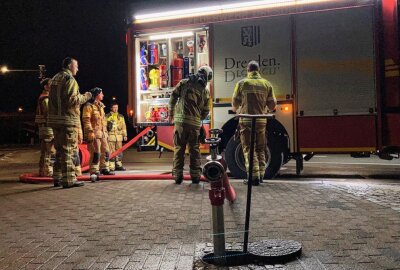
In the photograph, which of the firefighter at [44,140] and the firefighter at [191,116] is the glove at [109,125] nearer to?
the firefighter at [44,140]

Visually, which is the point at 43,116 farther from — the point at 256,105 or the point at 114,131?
the point at 256,105

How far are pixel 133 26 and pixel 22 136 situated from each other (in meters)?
40.8

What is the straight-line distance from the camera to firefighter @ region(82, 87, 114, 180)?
335 inches

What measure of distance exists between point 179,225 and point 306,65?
438cm

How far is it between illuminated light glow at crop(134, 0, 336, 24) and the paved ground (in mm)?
3185

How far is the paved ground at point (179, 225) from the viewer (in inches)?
137

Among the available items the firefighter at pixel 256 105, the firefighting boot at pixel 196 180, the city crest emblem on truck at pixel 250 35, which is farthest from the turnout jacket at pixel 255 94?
the firefighting boot at pixel 196 180

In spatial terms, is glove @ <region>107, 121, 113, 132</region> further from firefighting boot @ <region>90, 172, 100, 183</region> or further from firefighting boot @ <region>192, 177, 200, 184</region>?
firefighting boot @ <region>192, 177, 200, 184</region>

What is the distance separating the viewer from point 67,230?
14.7 feet

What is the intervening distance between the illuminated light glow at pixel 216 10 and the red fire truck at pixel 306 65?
18 mm

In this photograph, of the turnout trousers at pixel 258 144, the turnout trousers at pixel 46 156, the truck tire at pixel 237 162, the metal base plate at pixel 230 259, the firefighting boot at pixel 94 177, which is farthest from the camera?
the turnout trousers at pixel 46 156

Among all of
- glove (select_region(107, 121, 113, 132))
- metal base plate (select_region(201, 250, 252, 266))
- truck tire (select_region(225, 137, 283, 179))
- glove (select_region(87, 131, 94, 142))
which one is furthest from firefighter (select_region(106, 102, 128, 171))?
metal base plate (select_region(201, 250, 252, 266))

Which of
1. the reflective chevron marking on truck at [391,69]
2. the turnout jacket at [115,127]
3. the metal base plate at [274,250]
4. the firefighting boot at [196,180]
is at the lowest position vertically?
the metal base plate at [274,250]

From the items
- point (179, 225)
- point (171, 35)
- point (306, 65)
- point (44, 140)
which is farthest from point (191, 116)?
point (44, 140)
